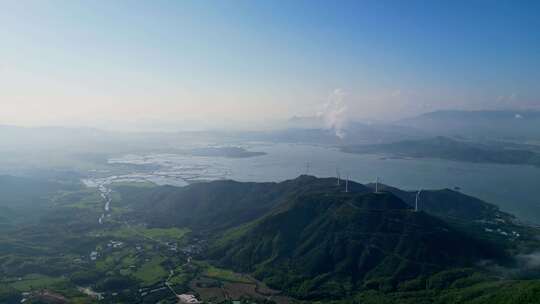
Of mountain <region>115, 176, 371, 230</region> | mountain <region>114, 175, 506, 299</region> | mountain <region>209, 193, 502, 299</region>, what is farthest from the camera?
mountain <region>115, 176, 371, 230</region>

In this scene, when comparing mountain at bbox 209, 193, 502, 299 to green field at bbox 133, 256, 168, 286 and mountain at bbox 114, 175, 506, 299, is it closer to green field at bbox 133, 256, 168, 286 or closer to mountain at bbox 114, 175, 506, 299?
mountain at bbox 114, 175, 506, 299

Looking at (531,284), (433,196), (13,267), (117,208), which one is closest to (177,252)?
(13,267)

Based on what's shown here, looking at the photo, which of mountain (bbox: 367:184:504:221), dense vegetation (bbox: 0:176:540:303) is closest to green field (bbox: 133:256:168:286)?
dense vegetation (bbox: 0:176:540:303)

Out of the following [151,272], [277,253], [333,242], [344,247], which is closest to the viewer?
[151,272]

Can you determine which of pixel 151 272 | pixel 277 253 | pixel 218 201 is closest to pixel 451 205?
pixel 218 201

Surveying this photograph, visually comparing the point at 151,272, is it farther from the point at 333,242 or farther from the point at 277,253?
the point at 333,242

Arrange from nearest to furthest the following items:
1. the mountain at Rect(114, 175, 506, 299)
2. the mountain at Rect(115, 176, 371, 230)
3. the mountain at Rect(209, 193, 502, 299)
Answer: the mountain at Rect(209, 193, 502, 299) → the mountain at Rect(114, 175, 506, 299) → the mountain at Rect(115, 176, 371, 230)

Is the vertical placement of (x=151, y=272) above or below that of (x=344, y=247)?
below

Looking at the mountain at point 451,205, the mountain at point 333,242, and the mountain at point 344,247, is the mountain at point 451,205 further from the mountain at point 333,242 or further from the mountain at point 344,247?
the mountain at point 344,247
